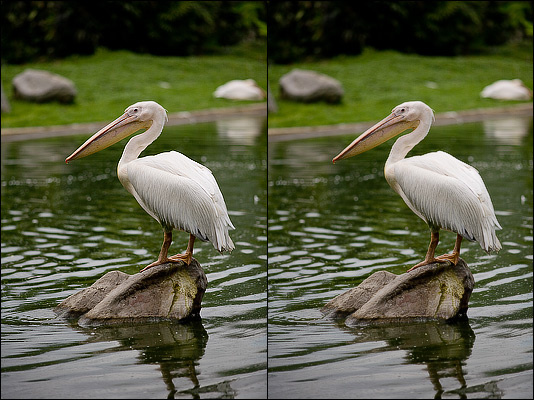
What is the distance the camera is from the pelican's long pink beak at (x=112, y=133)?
13.1 feet

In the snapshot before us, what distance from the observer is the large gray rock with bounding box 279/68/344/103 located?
43.2ft

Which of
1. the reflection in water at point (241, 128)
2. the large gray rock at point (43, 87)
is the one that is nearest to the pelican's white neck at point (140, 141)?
the reflection in water at point (241, 128)

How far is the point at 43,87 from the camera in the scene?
1272cm

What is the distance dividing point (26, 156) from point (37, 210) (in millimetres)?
3083

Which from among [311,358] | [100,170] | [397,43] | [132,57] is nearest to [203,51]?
[100,170]

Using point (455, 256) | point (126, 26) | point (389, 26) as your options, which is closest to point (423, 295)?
point (455, 256)

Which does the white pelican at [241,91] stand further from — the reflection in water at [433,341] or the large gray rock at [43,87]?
the reflection in water at [433,341]

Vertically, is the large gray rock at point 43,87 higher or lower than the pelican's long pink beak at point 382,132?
lower

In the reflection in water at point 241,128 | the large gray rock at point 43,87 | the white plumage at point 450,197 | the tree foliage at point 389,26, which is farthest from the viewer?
the large gray rock at point 43,87

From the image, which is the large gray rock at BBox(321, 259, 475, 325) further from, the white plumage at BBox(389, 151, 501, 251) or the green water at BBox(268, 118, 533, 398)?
the white plumage at BBox(389, 151, 501, 251)

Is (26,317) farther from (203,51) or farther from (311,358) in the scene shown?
(203,51)

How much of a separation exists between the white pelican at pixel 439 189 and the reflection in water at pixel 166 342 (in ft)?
3.55

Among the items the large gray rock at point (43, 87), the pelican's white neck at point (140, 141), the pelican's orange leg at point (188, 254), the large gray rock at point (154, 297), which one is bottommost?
the large gray rock at point (154, 297)

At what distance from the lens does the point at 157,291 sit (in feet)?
12.9
